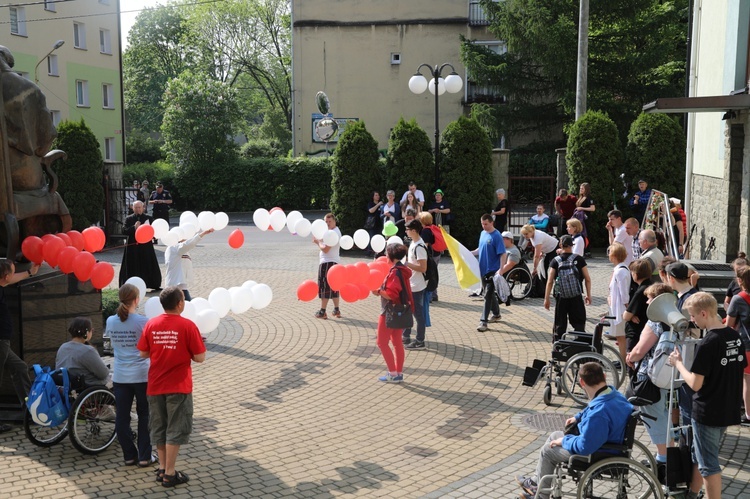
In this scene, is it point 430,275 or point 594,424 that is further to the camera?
point 430,275

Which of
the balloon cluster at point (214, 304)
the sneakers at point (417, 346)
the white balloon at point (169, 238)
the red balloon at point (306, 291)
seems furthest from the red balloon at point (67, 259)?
the sneakers at point (417, 346)

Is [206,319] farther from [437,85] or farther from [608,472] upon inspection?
[437,85]

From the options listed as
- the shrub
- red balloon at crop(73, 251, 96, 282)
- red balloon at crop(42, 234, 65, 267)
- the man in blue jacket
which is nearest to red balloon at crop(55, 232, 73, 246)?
red balloon at crop(42, 234, 65, 267)

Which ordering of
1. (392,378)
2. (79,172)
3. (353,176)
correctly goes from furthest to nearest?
1. (79,172)
2. (353,176)
3. (392,378)

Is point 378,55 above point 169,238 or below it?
above

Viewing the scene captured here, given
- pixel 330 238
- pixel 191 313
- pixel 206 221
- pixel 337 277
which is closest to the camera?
pixel 191 313

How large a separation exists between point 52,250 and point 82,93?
39.2 meters

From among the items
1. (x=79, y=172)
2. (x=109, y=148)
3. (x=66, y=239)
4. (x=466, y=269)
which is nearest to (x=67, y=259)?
(x=66, y=239)

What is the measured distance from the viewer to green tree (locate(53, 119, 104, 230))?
22.8 m

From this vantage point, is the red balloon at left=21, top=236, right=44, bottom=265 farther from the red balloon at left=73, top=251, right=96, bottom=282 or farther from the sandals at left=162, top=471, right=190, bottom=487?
the sandals at left=162, top=471, right=190, bottom=487

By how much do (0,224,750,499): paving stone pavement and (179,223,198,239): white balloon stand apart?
1.71 metres

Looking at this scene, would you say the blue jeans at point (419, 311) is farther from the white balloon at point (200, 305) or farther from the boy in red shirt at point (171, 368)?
the boy in red shirt at point (171, 368)

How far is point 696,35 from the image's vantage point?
58.7 ft

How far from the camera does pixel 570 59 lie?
31219mm
